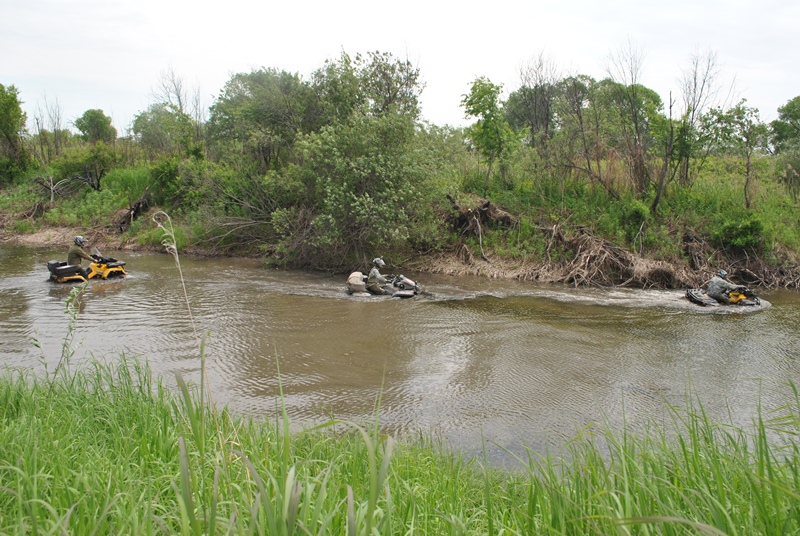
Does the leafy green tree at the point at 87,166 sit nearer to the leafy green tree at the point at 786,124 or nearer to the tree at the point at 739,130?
the tree at the point at 739,130

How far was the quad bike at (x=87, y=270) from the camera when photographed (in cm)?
1484

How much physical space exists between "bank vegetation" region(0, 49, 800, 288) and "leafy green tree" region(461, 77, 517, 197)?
57mm

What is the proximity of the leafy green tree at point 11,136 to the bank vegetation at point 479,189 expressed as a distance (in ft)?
35.1

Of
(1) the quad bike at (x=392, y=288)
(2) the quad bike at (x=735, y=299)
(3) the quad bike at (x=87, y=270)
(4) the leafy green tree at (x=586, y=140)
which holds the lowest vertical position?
(2) the quad bike at (x=735, y=299)

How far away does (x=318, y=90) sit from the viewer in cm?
2419

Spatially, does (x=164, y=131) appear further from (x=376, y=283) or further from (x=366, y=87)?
(x=376, y=283)

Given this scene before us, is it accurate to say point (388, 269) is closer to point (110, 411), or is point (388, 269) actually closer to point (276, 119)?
point (276, 119)

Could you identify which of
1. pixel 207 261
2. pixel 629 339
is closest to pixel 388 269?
pixel 207 261

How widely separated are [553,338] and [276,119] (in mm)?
18384

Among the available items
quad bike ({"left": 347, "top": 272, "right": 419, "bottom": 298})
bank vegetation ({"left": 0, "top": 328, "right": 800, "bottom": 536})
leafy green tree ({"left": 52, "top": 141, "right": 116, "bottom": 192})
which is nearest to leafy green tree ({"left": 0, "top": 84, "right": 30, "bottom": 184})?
leafy green tree ({"left": 52, "top": 141, "right": 116, "bottom": 192})

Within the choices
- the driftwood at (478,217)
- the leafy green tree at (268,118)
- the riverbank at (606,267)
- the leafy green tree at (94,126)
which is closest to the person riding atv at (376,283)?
the riverbank at (606,267)

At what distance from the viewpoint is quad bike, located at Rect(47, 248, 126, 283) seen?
14836 millimetres

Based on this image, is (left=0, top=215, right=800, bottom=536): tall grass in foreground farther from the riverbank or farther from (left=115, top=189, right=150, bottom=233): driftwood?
(left=115, top=189, right=150, bottom=233): driftwood

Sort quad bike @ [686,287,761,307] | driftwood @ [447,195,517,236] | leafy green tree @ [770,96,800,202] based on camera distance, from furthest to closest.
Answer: leafy green tree @ [770,96,800,202] → driftwood @ [447,195,517,236] → quad bike @ [686,287,761,307]
